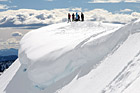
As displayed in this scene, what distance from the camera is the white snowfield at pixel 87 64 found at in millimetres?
12516

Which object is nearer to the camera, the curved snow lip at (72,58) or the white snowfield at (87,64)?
the white snowfield at (87,64)

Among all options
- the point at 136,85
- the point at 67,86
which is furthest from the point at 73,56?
the point at 136,85

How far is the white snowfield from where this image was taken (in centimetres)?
1252

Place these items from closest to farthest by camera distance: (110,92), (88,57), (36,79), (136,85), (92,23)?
(136,85) → (110,92) → (88,57) → (36,79) → (92,23)

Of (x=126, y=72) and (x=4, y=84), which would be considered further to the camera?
(x=4, y=84)

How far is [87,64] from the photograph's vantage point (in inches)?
651

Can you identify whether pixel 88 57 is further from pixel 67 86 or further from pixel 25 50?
pixel 25 50

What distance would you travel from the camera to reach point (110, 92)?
11.8 m

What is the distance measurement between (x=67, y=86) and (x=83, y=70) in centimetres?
142

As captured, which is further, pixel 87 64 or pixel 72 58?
pixel 72 58

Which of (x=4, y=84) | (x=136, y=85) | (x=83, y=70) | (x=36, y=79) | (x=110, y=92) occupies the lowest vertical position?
(x=4, y=84)

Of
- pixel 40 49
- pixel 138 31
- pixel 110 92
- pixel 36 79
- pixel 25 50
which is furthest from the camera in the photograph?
pixel 25 50

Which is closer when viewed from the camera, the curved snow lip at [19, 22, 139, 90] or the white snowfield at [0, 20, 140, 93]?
the white snowfield at [0, 20, 140, 93]

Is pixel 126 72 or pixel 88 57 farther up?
pixel 126 72
